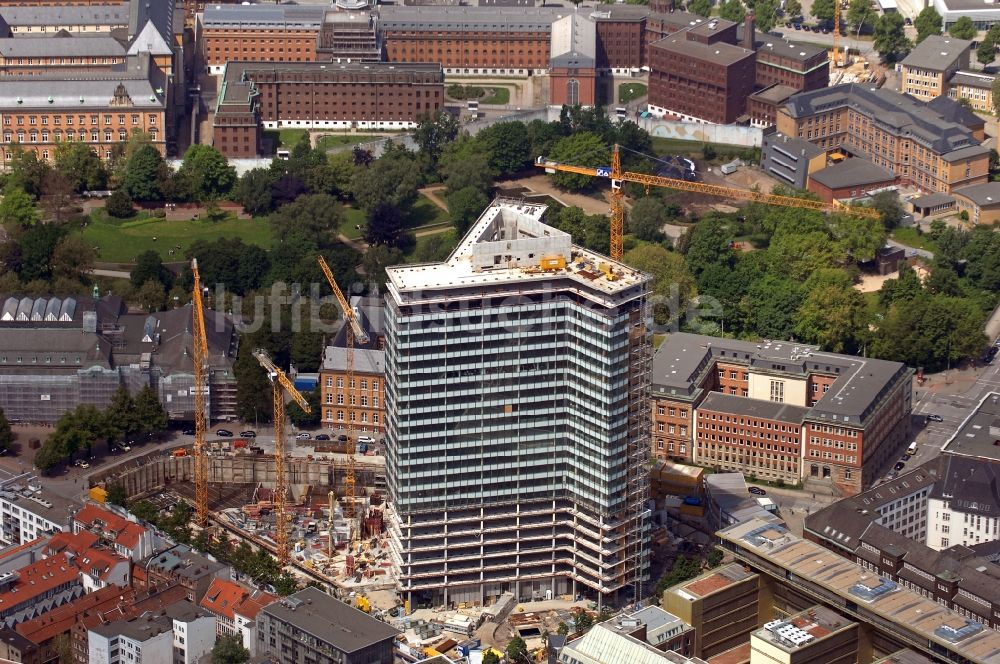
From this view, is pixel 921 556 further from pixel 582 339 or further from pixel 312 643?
pixel 312 643

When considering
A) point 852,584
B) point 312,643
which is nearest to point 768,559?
point 852,584

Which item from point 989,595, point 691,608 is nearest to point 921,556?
point 989,595

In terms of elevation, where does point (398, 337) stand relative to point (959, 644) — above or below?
above

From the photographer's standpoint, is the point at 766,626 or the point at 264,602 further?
the point at 264,602

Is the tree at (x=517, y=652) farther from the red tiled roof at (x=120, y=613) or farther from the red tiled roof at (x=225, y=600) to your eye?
the red tiled roof at (x=120, y=613)

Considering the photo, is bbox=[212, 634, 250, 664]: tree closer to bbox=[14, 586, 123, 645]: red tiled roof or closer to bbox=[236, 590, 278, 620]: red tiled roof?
bbox=[236, 590, 278, 620]: red tiled roof
